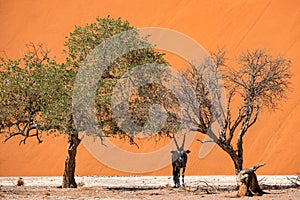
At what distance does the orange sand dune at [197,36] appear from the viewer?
36.2 metres

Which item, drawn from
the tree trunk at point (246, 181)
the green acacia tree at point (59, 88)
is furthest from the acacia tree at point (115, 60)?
the tree trunk at point (246, 181)

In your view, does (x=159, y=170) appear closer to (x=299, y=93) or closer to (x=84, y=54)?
(x=299, y=93)

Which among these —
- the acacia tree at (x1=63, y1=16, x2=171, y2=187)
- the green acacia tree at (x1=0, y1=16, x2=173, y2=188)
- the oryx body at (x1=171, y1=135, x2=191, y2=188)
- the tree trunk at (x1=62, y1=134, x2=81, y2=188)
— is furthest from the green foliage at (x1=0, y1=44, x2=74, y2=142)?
the oryx body at (x1=171, y1=135, x2=191, y2=188)

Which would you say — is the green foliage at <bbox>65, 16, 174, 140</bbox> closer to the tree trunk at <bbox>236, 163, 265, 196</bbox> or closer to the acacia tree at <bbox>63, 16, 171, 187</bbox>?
the acacia tree at <bbox>63, 16, 171, 187</bbox>

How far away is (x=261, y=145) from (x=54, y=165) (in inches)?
618

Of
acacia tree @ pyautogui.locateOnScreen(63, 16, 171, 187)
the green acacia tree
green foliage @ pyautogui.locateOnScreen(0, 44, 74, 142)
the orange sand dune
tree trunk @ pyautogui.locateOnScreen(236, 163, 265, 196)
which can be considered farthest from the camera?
the orange sand dune

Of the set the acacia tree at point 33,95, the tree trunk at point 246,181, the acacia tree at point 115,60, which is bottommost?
the tree trunk at point 246,181

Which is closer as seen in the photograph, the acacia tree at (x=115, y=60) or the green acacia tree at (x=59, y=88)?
the green acacia tree at (x=59, y=88)

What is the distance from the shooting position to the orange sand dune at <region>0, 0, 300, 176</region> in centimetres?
3622

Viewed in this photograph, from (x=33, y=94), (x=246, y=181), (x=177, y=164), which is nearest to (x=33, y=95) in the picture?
(x=33, y=94)

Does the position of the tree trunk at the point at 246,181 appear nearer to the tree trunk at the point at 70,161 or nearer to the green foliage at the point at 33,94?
the green foliage at the point at 33,94

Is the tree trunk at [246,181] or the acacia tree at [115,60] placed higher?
the acacia tree at [115,60]

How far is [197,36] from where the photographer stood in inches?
1884

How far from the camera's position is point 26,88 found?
21.8 metres
